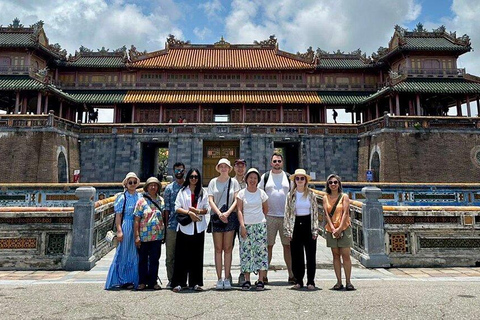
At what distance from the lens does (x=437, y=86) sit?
22453 mm

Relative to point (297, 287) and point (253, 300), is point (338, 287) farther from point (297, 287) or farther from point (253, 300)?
point (253, 300)

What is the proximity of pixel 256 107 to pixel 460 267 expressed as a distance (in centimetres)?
2144

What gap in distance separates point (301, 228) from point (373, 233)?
2207 mm

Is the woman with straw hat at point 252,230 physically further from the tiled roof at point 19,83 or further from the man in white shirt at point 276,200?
the tiled roof at point 19,83

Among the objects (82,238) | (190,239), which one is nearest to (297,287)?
(190,239)

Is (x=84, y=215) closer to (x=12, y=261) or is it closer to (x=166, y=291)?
(x=12, y=261)

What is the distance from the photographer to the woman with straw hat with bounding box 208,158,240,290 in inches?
170

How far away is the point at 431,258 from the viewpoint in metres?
5.78

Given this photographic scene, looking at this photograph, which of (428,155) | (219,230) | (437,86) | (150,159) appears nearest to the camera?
(219,230)

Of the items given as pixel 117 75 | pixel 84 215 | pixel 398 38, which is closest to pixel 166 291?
pixel 84 215

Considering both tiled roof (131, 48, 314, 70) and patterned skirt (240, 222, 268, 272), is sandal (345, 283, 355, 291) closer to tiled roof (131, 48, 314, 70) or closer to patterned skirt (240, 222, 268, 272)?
patterned skirt (240, 222, 268, 272)

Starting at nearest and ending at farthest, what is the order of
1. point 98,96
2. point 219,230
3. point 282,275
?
point 219,230
point 282,275
point 98,96

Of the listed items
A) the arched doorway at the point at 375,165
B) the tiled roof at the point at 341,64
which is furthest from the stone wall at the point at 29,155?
the tiled roof at the point at 341,64

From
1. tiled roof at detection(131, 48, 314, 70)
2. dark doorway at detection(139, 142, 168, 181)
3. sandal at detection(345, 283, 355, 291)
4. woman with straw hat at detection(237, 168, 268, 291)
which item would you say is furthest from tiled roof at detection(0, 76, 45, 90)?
sandal at detection(345, 283, 355, 291)
